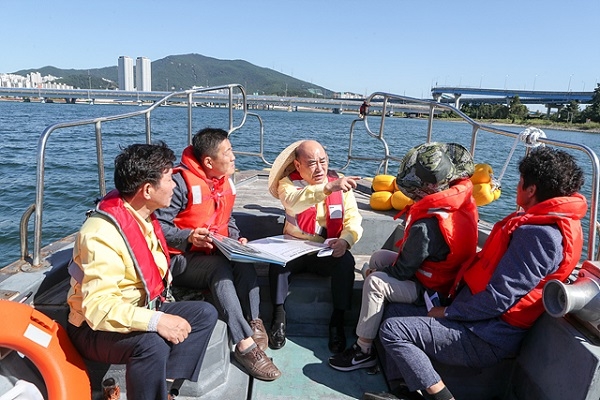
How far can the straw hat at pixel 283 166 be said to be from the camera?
2652mm

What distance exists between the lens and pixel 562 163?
69.8 inches

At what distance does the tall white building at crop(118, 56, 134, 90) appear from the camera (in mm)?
107500

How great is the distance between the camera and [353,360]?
7.30 feet

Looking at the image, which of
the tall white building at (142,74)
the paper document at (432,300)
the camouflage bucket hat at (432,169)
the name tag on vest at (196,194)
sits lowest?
the paper document at (432,300)

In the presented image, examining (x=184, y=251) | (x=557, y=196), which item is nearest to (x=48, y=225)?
(x=184, y=251)

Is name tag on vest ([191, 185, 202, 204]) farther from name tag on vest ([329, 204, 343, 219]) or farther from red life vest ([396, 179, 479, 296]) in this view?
red life vest ([396, 179, 479, 296])

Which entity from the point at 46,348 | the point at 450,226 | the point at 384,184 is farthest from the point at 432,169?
the point at 384,184

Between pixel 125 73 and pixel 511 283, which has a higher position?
pixel 125 73

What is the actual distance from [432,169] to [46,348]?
172 centimetres

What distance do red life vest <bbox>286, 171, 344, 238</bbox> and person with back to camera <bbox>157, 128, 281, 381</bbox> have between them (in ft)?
1.25

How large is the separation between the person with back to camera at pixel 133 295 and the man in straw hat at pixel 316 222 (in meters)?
0.64

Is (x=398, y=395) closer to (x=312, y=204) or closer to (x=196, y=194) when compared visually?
(x=312, y=204)

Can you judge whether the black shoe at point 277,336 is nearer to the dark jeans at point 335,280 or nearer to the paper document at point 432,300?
the dark jeans at point 335,280

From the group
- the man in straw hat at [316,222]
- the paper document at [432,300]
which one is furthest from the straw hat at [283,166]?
the paper document at [432,300]
